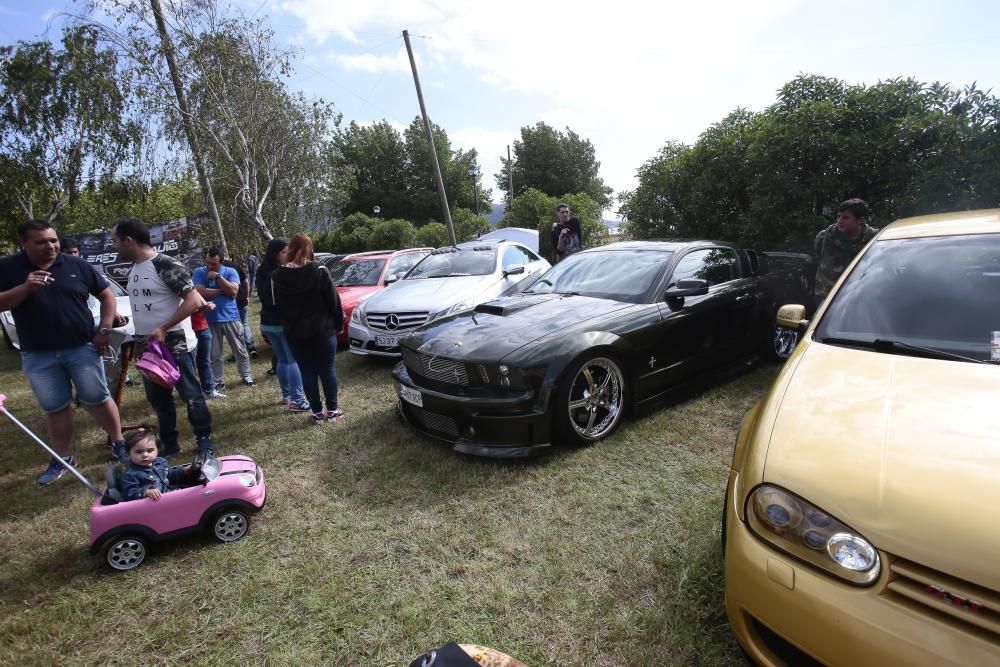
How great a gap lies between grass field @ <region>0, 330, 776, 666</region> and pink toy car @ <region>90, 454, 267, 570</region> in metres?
0.10

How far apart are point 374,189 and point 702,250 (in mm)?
41271

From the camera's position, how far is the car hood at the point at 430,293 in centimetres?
579

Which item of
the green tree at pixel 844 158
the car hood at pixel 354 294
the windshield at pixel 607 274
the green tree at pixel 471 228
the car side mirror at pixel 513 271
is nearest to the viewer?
the windshield at pixel 607 274

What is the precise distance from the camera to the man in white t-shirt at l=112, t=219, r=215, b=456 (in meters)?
3.35

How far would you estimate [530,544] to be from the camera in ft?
8.13

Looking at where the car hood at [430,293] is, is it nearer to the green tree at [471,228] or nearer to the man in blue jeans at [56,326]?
the man in blue jeans at [56,326]

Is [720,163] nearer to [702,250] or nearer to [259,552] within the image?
[702,250]

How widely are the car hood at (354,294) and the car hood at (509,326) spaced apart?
3316 mm

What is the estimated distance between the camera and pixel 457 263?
272 inches

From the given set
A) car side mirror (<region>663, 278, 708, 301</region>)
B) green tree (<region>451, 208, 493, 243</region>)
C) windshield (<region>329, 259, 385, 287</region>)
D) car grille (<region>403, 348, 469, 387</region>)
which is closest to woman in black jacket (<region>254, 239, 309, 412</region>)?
car grille (<region>403, 348, 469, 387</region>)

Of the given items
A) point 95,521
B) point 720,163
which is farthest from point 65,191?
point 720,163

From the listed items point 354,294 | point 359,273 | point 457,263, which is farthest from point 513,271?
point 359,273

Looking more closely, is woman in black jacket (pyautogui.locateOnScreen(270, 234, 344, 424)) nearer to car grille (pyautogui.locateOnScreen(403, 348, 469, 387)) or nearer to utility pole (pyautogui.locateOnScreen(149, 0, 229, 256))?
car grille (pyautogui.locateOnScreen(403, 348, 469, 387))

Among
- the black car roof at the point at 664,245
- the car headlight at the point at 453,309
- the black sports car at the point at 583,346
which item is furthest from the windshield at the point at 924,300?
the car headlight at the point at 453,309
